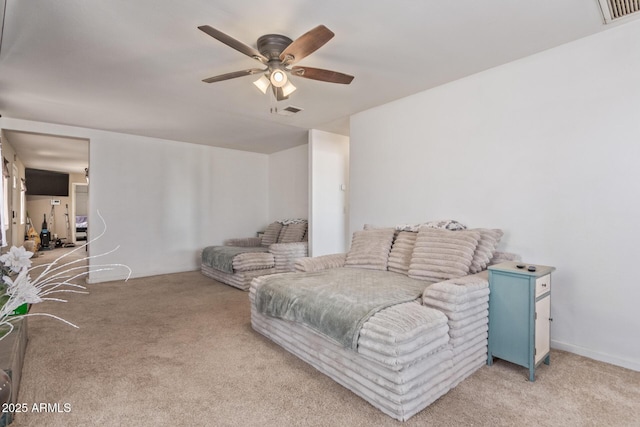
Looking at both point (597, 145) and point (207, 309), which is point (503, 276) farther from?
point (207, 309)

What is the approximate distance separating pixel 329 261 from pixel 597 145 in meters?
2.41

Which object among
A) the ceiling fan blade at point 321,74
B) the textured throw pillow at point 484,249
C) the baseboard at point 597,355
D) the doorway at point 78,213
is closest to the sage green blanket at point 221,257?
the ceiling fan blade at point 321,74

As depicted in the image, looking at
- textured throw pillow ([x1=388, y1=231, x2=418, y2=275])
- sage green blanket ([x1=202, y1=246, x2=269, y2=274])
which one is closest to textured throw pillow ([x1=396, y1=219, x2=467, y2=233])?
textured throw pillow ([x1=388, y1=231, x2=418, y2=275])

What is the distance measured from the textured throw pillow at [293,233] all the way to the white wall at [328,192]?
541mm

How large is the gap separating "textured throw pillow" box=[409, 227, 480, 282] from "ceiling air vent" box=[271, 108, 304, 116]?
2.22 meters

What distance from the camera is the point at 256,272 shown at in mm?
4590

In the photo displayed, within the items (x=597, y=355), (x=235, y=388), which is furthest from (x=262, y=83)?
(x=597, y=355)

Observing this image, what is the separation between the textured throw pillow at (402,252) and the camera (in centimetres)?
300

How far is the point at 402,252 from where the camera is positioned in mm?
3078

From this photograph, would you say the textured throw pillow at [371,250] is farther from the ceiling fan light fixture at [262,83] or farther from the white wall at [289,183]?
the white wall at [289,183]

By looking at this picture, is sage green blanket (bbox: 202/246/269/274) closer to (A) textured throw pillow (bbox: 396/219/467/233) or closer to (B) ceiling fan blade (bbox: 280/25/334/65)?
(A) textured throw pillow (bbox: 396/219/467/233)

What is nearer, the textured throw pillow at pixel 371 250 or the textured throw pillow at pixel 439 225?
the textured throw pillow at pixel 439 225

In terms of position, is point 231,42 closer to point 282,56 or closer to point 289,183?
point 282,56

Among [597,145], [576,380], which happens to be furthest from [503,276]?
[597,145]
